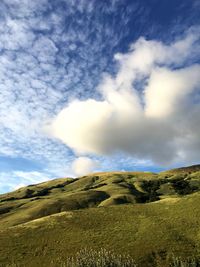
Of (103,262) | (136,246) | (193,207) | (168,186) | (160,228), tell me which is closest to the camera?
(103,262)

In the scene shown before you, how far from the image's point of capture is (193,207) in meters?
81.9

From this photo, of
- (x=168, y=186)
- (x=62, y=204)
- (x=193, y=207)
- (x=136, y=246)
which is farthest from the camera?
(x=168, y=186)

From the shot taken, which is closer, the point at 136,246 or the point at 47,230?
the point at 136,246

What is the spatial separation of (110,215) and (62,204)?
58.3 m

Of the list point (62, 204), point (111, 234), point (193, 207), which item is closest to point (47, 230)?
point (111, 234)

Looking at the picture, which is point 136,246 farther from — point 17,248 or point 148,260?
point 17,248

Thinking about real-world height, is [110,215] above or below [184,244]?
above

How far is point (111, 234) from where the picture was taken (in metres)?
69.1

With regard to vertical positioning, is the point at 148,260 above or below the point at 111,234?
below

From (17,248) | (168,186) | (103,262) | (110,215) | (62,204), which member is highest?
(168,186)

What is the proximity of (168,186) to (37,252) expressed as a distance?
147 metres

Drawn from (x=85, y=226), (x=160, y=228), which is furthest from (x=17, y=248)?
(x=160, y=228)

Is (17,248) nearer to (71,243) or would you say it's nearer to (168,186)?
(71,243)

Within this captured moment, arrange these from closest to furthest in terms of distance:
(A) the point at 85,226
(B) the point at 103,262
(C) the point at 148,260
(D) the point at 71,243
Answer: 1. (B) the point at 103,262
2. (C) the point at 148,260
3. (D) the point at 71,243
4. (A) the point at 85,226
